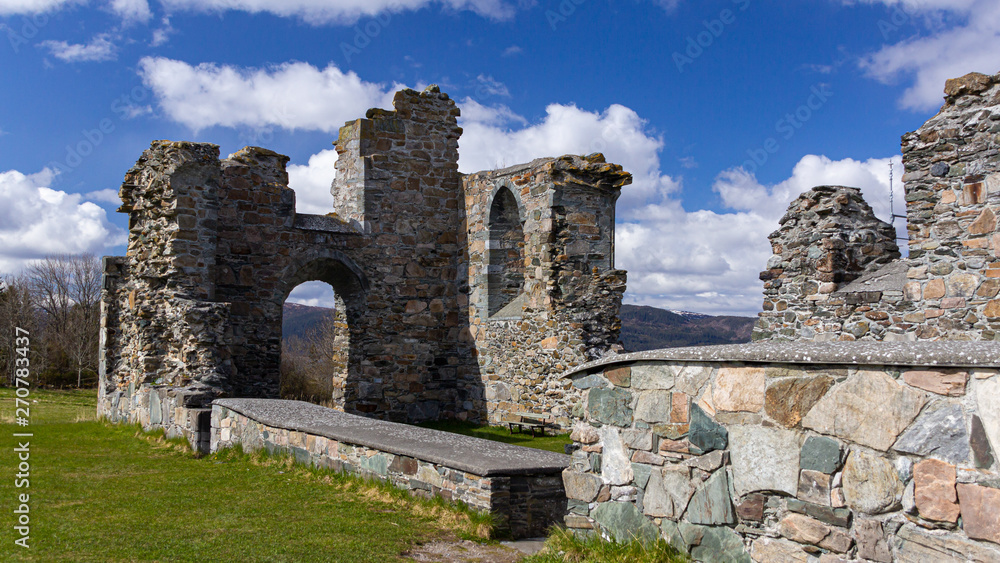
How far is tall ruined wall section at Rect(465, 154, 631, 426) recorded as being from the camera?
13.0 metres

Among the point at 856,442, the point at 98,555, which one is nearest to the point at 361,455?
the point at 98,555

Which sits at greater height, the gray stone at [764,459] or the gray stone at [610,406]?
the gray stone at [610,406]

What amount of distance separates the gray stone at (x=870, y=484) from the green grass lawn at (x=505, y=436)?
745 cm

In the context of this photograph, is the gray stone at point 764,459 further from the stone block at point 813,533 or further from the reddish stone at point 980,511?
the reddish stone at point 980,511

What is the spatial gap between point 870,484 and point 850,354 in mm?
575

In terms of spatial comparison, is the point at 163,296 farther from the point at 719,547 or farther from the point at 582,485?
the point at 719,547

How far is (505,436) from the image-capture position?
12914 mm

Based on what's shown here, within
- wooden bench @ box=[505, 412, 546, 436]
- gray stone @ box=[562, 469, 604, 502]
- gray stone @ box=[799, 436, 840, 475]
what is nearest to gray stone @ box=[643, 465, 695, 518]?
gray stone @ box=[562, 469, 604, 502]

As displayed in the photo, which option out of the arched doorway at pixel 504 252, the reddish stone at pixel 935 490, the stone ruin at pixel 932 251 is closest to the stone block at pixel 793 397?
the reddish stone at pixel 935 490

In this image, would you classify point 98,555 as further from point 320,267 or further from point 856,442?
point 320,267

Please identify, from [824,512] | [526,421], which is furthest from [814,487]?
[526,421]

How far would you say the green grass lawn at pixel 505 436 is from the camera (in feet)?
38.3

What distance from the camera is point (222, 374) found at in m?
11.4

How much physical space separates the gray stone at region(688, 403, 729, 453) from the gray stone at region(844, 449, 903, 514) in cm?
65
